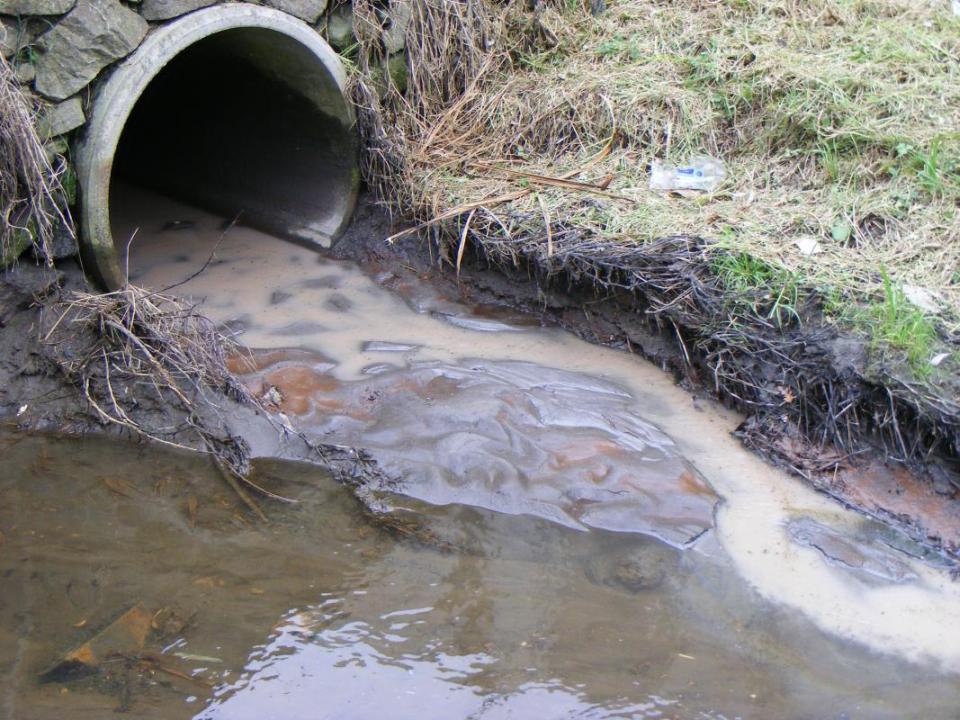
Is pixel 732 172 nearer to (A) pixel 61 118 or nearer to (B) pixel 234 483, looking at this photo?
(B) pixel 234 483

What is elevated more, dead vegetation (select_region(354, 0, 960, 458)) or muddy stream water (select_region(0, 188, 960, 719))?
dead vegetation (select_region(354, 0, 960, 458))

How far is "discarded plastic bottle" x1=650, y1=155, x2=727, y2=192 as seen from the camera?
4742 millimetres

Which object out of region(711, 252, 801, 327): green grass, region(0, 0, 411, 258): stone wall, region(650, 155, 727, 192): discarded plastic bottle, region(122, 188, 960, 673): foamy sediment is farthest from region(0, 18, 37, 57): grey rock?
region(711, 252, 801, 327): green grass

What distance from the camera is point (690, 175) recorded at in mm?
4793

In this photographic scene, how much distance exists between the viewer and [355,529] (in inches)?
145

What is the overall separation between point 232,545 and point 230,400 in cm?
78

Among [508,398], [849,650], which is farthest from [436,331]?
[849,650]

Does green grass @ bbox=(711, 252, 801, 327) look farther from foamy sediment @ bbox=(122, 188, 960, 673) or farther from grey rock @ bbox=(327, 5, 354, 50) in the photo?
grey rock @ bbox=(327, 5, 354, 50)

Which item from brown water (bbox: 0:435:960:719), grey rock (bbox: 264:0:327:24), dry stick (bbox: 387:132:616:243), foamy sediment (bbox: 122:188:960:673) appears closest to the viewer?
brown water (bbox: 0:435:960:719)

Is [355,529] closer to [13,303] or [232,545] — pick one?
[232,545]

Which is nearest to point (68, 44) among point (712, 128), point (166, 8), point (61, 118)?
point (61, 118)

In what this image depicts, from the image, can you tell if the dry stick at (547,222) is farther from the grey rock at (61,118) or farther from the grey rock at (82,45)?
the grey rock at (61,118)

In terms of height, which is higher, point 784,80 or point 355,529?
point 784,80

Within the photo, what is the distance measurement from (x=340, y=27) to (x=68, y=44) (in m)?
1.46
